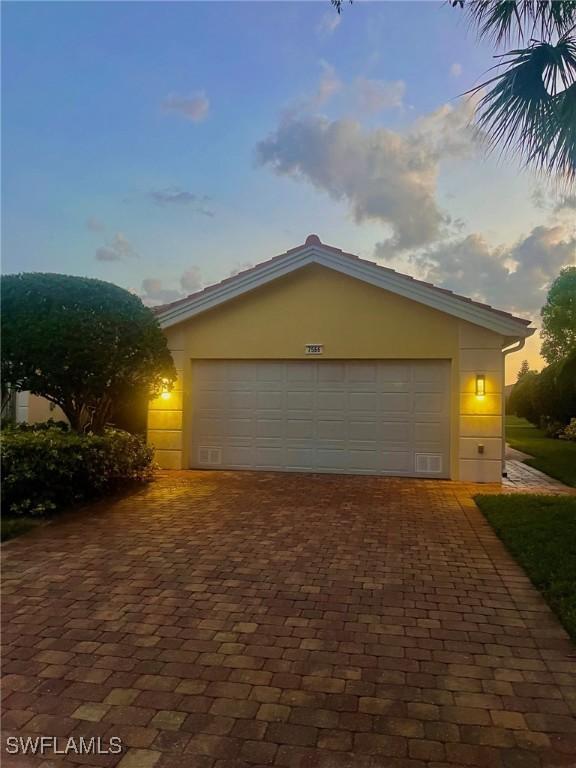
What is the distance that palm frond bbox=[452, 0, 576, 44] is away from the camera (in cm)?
522

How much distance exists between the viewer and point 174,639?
3.34 m

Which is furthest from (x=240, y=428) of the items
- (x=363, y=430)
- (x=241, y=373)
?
(x=363, y=430)

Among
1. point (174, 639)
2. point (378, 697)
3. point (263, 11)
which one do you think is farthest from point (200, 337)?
point (378, 697)

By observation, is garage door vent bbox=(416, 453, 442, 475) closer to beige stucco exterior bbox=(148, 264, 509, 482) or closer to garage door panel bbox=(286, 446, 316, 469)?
beige stucco exterior bbox=(148, 264, 509, 482)

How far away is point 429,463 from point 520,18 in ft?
23.1

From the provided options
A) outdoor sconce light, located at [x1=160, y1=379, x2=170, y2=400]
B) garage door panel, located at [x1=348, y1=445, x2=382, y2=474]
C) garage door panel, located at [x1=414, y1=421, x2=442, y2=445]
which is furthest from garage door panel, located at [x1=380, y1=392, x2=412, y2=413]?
outdoor sconce light, located at [x1=160, y1=379, x2=170, y2=400]

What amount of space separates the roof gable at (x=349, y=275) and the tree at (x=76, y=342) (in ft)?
5.26

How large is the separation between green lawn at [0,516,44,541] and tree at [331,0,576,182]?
7.13 m

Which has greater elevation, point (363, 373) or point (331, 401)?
point (363, 373)

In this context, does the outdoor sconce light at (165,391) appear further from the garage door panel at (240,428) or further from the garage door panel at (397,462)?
the garage door panel at (397,462)

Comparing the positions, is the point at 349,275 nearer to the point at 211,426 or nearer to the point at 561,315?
the point at 211,426

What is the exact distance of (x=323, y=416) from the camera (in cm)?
1013

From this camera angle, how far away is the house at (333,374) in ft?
30.8

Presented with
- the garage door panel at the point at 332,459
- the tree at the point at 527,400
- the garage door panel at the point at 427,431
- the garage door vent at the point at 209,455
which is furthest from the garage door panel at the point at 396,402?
the tree at the point at 527,400
